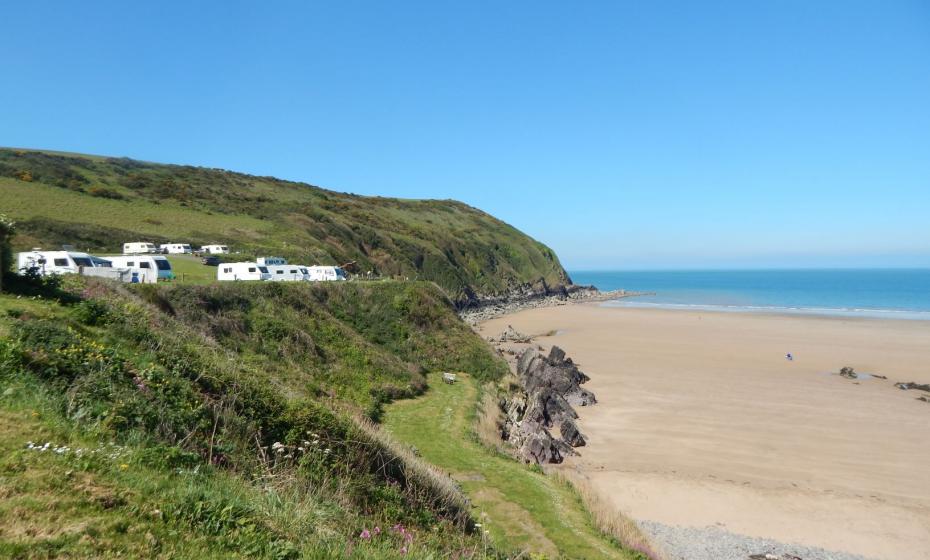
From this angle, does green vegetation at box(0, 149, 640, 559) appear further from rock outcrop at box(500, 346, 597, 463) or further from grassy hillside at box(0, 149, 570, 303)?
grassy hillside at box(0, 149, 570, 303)

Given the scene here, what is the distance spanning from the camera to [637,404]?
3100 cm

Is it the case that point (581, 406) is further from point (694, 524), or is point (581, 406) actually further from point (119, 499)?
point (119, 499)

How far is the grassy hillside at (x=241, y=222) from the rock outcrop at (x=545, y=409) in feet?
108

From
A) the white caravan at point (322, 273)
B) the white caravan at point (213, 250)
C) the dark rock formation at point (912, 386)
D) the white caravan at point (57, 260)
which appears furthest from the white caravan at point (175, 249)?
the dark rock formation at point (912, 386)

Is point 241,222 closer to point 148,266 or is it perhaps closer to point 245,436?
point 148,266

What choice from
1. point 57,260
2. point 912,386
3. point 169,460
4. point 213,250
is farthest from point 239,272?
point 912,386

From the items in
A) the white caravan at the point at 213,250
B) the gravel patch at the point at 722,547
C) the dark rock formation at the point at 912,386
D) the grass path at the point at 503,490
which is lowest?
the gravel patch at the point at 722,547

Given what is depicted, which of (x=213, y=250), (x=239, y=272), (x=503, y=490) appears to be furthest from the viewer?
(x=213, y=250)

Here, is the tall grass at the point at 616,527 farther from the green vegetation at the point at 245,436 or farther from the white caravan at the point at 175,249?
the white caravan at the point at 175,249

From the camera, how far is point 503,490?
1452 cm

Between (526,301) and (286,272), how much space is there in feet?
270

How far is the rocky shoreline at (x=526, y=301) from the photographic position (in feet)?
282

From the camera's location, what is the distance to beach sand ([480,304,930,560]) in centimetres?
1756

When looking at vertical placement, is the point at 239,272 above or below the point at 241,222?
below
